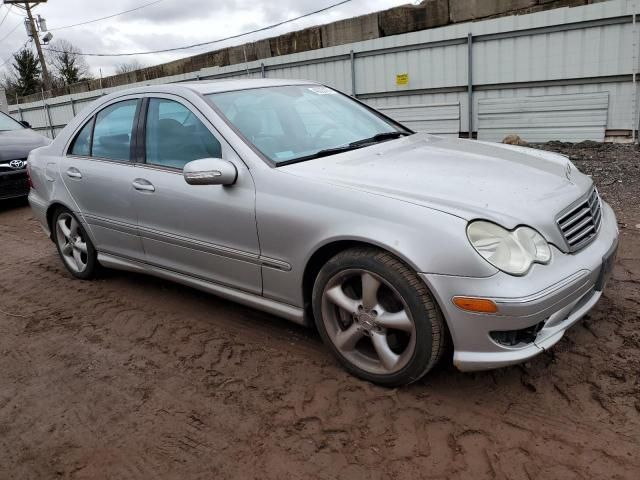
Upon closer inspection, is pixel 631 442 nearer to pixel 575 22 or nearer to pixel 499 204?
pixel 499 204

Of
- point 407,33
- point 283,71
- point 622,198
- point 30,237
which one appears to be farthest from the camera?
point 283,71

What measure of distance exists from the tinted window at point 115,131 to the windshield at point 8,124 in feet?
18.9

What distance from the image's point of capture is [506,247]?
2.39 m

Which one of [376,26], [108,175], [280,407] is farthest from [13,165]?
[280,407]

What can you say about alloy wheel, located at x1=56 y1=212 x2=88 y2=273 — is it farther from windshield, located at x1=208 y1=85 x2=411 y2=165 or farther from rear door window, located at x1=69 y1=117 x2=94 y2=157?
windshield, located at x1=208 y1=85 x2=411 y2=165

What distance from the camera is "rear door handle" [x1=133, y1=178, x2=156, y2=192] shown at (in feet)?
11.7

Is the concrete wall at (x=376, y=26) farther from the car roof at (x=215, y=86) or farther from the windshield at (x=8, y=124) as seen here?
the car roof at (x=215, y=86)

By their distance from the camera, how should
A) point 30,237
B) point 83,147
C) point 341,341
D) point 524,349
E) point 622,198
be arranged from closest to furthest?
point 524,349
point 341,341
point 83,147
point 622,198
point 30,237

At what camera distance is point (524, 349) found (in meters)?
2.43

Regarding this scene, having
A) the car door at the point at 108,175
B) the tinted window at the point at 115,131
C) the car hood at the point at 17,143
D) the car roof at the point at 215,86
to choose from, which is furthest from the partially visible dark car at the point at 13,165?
the car roof at the point at 215,86

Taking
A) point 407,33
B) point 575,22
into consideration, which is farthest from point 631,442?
point 407,33

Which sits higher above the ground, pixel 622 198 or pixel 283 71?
pixel 283 71

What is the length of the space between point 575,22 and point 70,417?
28.4ft

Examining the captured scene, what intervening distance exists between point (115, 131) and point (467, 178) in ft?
8.55
